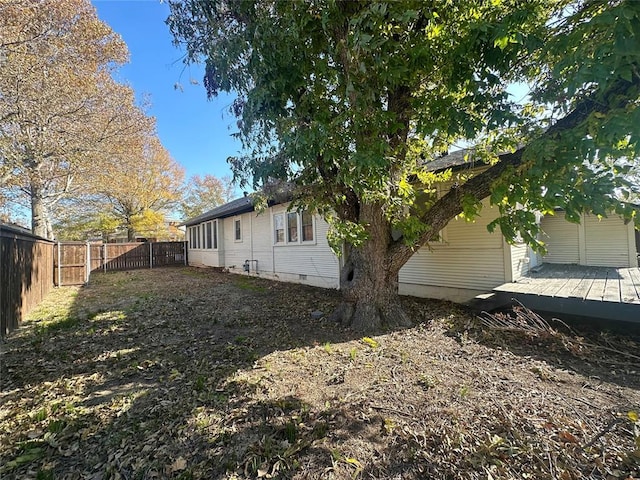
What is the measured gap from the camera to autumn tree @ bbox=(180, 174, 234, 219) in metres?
31.0

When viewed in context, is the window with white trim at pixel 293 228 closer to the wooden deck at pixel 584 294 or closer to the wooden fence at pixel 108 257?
the wooden deck at pixel 584 294

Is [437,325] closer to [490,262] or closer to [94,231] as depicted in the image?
[490,262]

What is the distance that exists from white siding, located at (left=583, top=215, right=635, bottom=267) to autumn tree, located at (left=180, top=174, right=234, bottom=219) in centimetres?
2997

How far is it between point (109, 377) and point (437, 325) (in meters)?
4.88

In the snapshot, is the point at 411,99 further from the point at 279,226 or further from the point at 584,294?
the point at 279,226

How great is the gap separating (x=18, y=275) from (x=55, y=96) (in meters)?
6.41

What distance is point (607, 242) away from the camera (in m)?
8.68

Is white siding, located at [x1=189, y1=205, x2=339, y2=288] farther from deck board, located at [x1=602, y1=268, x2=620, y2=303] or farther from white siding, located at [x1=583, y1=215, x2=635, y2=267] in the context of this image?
white siding, located at [x1=583, y1=215, x2=635, y2=267]

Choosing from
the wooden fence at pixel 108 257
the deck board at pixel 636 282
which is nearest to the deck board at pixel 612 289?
the deck board at pixel 636 282

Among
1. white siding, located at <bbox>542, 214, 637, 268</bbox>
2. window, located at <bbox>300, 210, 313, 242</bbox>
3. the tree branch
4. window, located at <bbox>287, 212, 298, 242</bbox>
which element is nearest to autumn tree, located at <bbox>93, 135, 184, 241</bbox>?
window, located at <bbox>287, 212, 298, 242</bbox>

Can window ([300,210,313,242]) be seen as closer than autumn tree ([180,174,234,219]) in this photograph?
Yes

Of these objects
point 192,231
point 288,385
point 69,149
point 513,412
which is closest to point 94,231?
point 192,231

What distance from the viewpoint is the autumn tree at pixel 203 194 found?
3100cm

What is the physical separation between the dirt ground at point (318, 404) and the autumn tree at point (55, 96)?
7065 mm
